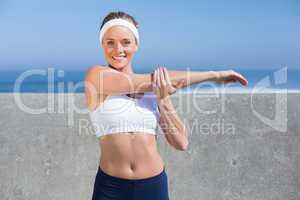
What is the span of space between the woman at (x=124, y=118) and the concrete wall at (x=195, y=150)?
1.15 m

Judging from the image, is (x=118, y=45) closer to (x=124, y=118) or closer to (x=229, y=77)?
(x=124, y=118)

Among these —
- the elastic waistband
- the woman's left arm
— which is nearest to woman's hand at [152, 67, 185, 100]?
the woman's left arm

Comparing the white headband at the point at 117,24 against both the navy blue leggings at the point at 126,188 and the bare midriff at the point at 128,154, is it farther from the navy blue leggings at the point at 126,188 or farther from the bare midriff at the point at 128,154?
the navy blue leggings at the point at 126,188

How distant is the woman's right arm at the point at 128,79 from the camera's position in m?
1.67

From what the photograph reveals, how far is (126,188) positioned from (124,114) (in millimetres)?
313

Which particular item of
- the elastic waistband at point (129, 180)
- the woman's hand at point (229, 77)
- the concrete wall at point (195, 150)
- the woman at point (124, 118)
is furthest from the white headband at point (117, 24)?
the concrete wall at point (195, 150)

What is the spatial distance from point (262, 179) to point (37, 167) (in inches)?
61.8

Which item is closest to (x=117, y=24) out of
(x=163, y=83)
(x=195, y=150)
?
(x=163, y=83)

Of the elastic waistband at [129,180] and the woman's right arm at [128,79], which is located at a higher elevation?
the woman's right arm at [128,79]

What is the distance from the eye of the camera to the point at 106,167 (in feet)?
6.11

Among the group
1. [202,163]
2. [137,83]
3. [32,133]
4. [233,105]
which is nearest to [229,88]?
[233,105]

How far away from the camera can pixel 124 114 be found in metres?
1.78

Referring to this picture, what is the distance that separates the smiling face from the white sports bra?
0.47 feet

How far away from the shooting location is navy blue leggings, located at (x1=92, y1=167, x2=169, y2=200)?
1826mm
